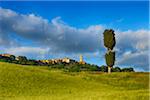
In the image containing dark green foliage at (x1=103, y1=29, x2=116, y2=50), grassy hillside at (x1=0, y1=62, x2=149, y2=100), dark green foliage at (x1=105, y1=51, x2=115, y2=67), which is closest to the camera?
grassy hillside at (x1=0, y1=62, x2=149, y2=100)

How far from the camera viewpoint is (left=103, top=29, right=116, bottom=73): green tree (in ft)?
302

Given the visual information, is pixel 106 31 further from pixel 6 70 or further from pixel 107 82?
pixel 6 70

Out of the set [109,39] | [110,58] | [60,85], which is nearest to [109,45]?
[109,39]

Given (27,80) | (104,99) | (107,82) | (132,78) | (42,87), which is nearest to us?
(104,99)

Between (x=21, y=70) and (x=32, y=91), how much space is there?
17443 mm

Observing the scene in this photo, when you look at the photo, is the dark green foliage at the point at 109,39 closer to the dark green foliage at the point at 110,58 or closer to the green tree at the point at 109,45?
the green tree at the point at 109,45

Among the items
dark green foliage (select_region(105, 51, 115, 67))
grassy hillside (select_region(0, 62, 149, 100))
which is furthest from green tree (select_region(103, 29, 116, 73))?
grassy hillside (select_region(0, 62, 149, 100))

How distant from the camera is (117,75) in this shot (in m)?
80.9

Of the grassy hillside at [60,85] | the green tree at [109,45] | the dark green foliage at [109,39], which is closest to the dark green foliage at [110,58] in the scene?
the green tree at [109,45]

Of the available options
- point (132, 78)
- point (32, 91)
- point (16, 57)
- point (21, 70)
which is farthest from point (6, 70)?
point (16, 57)

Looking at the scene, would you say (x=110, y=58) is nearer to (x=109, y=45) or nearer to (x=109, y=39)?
(x=109, y=45)

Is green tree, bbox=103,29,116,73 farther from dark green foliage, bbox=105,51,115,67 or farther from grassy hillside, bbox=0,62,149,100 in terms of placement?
grassy hillside, bbox=0,62,149,100

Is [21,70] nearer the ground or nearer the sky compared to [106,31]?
nearer the ground

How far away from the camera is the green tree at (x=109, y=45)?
302ft
